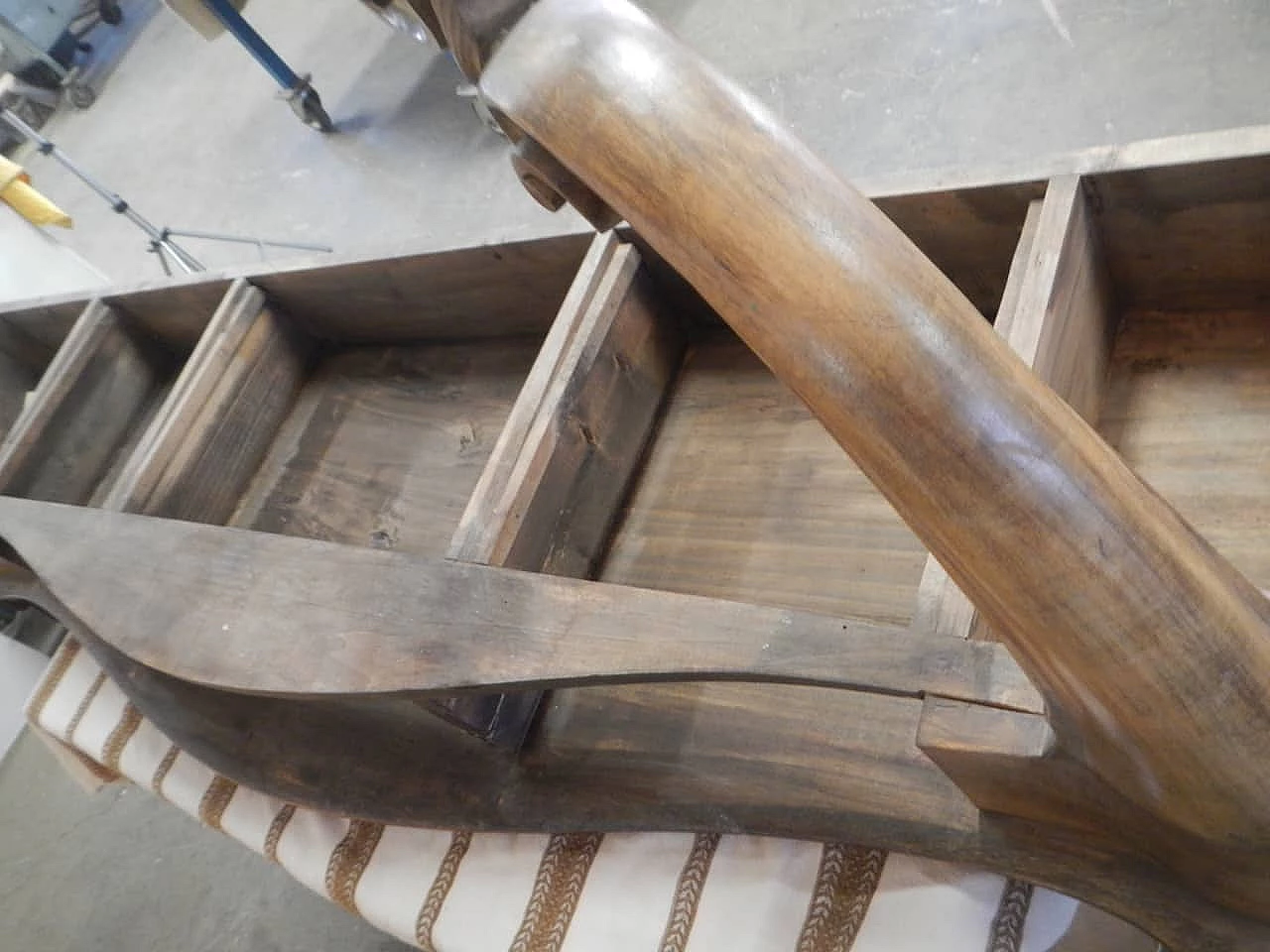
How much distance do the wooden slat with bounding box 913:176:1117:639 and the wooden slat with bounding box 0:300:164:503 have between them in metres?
1.13

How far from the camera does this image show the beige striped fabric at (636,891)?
646 millimetres

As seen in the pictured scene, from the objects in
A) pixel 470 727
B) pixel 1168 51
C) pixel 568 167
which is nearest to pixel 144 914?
pixel 470 727

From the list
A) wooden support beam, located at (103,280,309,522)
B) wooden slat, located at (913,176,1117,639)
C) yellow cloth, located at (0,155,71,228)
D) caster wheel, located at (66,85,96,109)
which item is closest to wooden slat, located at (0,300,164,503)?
wooden support beam, located at (103,280,309,522)

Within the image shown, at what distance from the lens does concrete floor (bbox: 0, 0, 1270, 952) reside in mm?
1573

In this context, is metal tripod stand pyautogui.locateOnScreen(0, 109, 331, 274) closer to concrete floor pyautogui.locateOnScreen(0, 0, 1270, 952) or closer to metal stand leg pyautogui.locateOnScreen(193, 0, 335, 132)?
concrete floor pyautogui.locateOnScreen(0, 0, 1270, 952)

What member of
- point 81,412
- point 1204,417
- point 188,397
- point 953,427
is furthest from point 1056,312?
point 81,412

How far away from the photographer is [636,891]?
0.78 metres

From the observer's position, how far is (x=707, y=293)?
0.39 meters

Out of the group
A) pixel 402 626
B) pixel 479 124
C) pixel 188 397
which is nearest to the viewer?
pixel 402 626

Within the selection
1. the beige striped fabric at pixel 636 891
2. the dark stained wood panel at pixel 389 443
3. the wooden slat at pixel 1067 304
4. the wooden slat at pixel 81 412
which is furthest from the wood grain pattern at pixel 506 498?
the wooden slat at pixel 81 412

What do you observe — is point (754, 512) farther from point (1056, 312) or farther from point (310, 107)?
point (310, 107)

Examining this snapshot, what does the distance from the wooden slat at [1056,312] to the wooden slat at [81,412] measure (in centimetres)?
113

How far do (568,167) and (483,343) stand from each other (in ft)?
2.70

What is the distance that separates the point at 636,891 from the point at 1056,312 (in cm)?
53
